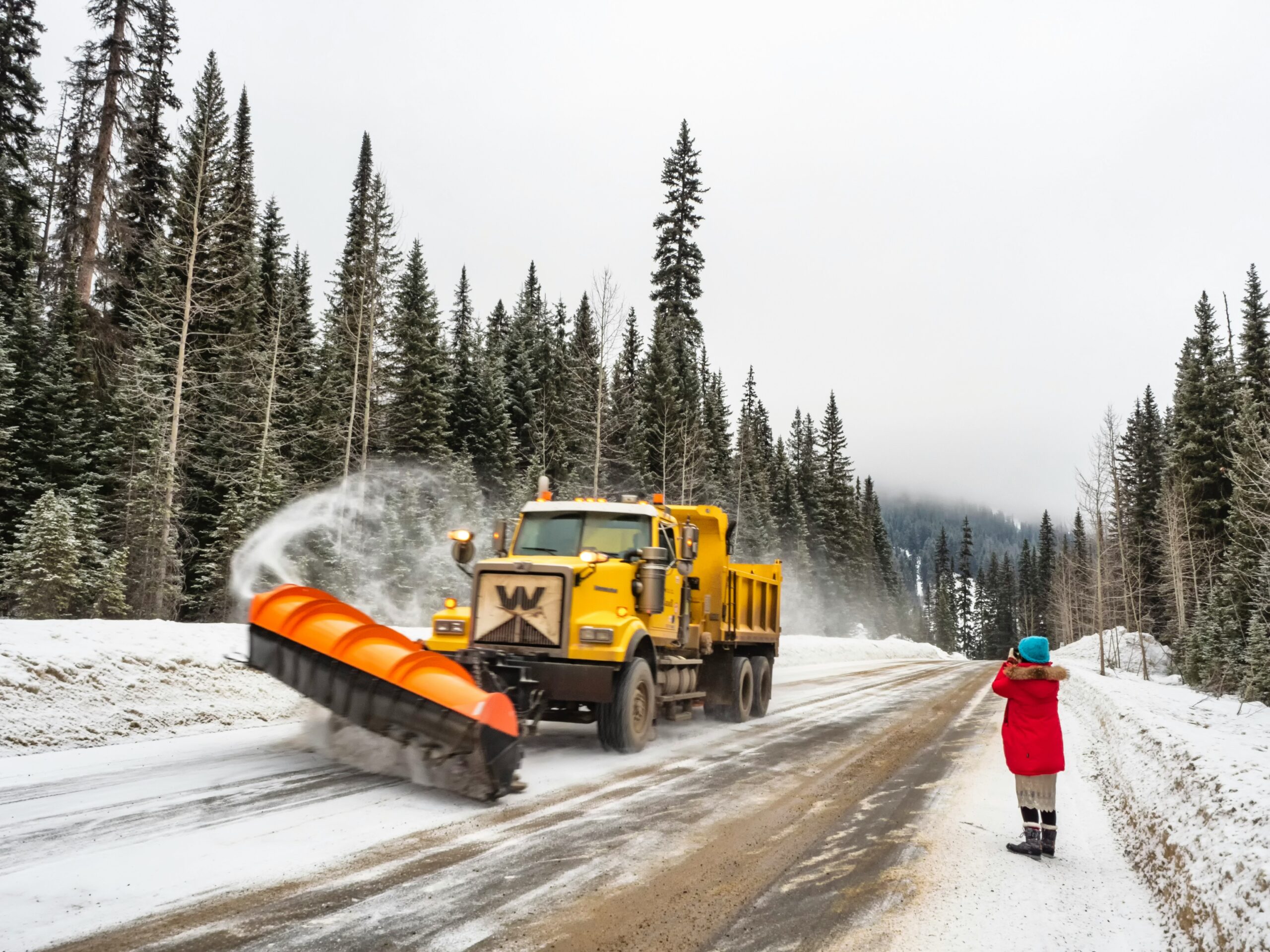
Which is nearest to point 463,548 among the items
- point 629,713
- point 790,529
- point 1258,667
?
point 629,713

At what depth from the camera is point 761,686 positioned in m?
13.6

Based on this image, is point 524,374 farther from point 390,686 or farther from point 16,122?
point 390,686

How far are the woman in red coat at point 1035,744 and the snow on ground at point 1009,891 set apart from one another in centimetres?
21

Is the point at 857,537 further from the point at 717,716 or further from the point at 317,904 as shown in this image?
the point at 317,904

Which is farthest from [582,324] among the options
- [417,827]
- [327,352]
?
[417,827]

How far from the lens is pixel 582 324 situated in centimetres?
4084

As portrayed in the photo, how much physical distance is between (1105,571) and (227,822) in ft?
220

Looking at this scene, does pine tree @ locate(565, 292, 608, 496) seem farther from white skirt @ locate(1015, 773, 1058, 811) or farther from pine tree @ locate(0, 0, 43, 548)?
white skirt @ locate(1015, 773, 1058, 811)

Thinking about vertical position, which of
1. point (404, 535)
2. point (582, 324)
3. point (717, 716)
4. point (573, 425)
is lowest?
point (717, 716)

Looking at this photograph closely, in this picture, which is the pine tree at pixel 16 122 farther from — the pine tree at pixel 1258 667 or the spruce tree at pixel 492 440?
the pine tree at pixel 1258 667

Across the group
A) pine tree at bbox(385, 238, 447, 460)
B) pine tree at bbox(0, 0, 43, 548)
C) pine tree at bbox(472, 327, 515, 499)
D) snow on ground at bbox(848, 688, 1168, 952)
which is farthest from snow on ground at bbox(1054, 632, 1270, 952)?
pine tree at bbox(472, 327, 515, 499)

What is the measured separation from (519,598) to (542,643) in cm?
53

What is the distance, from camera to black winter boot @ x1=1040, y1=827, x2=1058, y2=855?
5.86 meters

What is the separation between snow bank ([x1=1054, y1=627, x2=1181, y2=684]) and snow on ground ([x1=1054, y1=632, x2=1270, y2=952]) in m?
36.0
